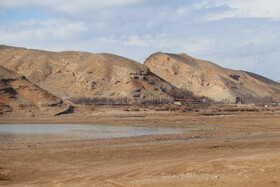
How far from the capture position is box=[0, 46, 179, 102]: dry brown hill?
95.2m

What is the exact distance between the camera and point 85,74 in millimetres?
101750

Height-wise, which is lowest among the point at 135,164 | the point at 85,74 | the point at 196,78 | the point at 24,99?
the point at 135,164

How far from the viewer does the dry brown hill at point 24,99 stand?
58.7 meters

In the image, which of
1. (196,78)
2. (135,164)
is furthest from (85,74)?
(135,164)

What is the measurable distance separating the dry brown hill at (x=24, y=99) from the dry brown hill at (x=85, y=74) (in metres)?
27.5

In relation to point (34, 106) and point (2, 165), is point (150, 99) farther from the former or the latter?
point (2, 165)

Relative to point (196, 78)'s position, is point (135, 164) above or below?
below

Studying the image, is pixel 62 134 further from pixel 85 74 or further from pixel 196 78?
pixel 196 78

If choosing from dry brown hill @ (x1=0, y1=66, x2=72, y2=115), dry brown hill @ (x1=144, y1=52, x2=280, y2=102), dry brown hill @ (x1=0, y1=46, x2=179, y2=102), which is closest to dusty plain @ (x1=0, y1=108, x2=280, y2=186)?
dry brown hill @ (x1=0, y1=66, x2=72, y2=115)

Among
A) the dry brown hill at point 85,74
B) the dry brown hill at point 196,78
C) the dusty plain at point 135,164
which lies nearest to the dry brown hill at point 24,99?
the dry brown hill at point 85,74

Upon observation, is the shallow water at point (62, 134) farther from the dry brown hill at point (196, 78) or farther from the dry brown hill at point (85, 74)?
the dry brown hill at point (196, 78)

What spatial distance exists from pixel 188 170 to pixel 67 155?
8.32 meters

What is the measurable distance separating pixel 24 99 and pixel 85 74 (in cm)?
4053

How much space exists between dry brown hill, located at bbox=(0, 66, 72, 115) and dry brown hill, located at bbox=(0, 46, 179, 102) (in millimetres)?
27456
